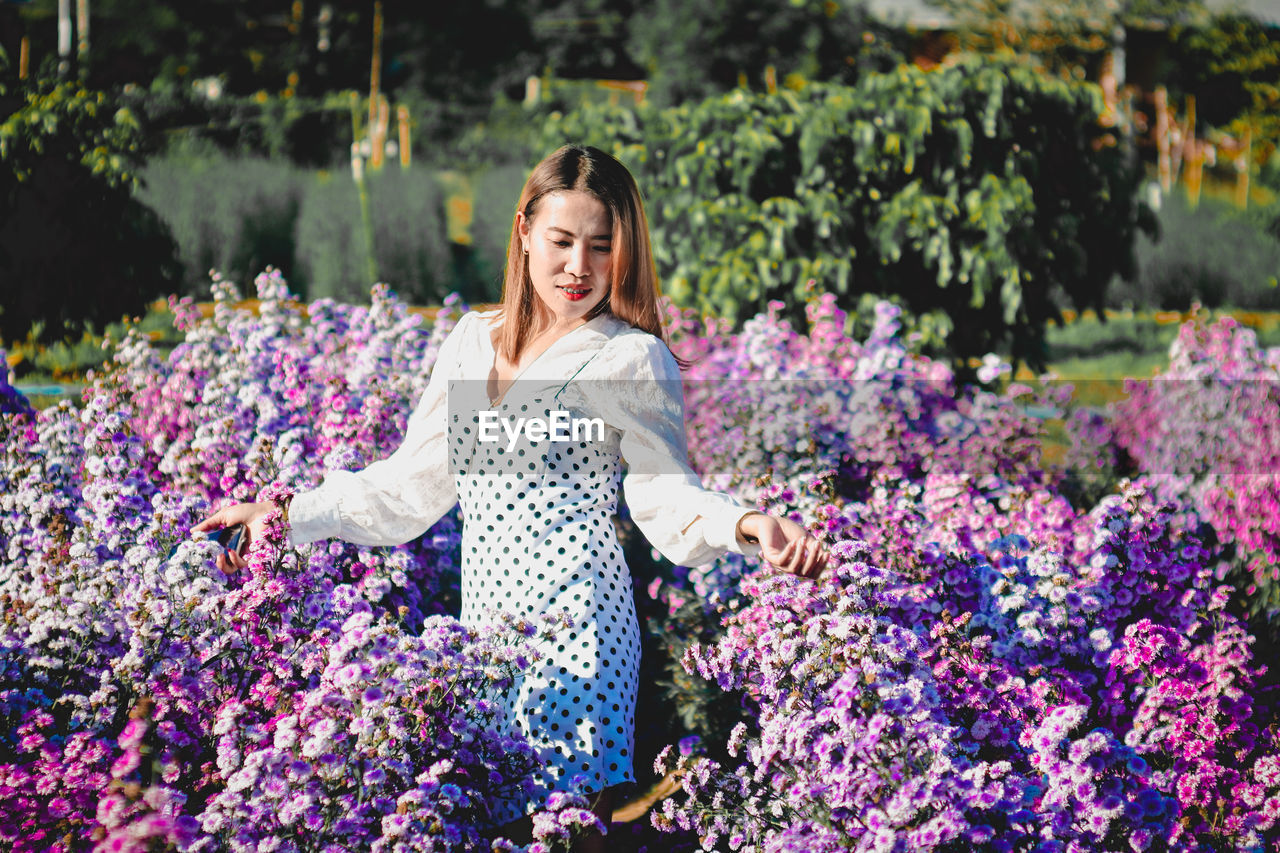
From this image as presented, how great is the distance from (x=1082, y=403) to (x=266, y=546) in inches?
303

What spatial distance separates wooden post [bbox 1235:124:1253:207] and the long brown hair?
21.4 metres

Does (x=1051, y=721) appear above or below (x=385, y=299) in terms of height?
below

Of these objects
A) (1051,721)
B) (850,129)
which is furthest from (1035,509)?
(850,129)

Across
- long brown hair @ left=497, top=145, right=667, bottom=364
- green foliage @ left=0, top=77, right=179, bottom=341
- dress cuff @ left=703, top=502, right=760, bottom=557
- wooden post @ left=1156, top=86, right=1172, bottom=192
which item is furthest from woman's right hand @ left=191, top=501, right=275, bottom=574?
wooden post @ left=1156, top=86, right=1172, bottom=192

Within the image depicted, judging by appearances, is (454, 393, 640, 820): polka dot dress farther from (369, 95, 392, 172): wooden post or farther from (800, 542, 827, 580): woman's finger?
(369, 95, 392, 172): wooden post

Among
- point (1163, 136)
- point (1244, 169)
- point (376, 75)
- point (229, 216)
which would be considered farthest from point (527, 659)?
point (1163, 136)

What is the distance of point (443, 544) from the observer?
309cm

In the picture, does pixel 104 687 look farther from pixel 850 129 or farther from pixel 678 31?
pixel 678 31

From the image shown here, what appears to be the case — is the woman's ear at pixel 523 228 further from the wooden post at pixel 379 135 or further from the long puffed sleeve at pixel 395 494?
the wooden post at pixel 379 135

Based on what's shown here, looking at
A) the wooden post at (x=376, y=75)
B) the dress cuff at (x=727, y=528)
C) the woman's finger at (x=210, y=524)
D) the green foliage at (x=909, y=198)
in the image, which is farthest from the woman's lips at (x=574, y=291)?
the wooden post at (x=376, y=75)

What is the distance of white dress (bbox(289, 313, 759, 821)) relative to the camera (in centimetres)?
204

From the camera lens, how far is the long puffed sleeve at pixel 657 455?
6.86 feet

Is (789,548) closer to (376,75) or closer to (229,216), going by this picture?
(229,216)

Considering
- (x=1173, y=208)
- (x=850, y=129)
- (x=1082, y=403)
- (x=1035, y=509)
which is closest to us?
(x=1035, y=509)
